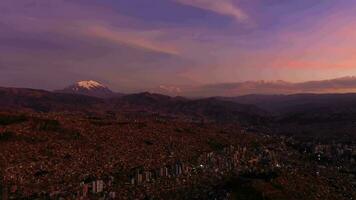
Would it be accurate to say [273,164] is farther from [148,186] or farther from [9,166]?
[9,166]

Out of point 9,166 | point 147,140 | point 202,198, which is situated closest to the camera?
point 202,198

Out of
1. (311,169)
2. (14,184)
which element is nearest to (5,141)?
(14,184)

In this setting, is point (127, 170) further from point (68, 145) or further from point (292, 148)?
point (292, 148)

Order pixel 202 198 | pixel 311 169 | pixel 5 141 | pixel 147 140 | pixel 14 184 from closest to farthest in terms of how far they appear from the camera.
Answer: pixel 202 198 < pixel 14 184 < pixel 311 169 < pixel 5 141 < pixel 147 140

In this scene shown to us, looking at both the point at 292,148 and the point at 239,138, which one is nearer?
the point at 292,148

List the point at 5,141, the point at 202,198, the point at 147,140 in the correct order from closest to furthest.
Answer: the point at 202,198 → the point at 5,141 → the point at 147,140

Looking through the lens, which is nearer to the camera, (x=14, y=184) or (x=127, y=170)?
(x=14, y=184)

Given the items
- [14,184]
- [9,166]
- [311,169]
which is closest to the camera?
[14,184]

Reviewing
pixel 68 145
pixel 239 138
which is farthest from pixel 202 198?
pixel 239 138
